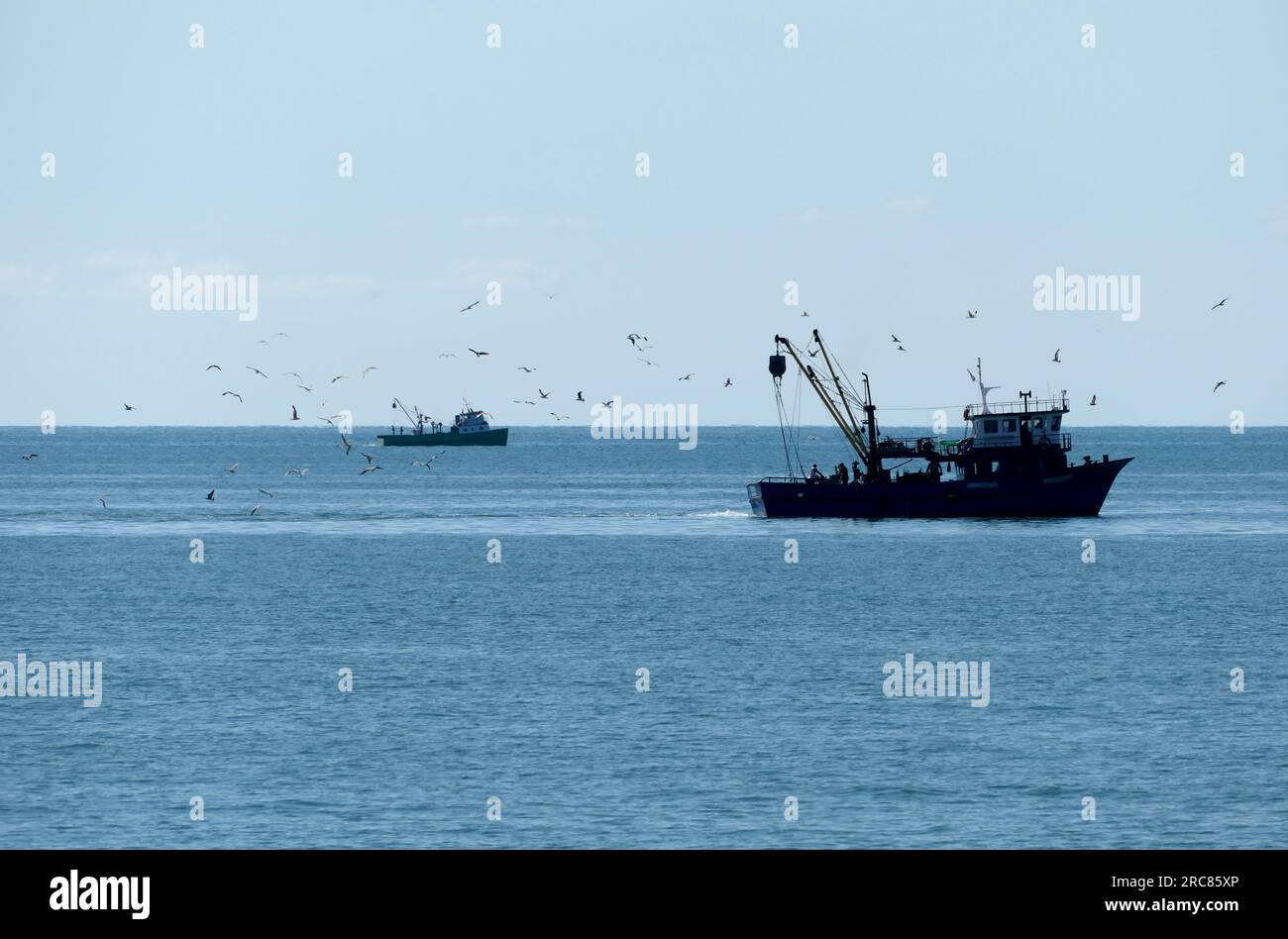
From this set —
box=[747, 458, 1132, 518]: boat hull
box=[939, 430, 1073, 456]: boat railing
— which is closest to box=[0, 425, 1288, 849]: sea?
box=[747, 458, 1132, 518]: boat hull

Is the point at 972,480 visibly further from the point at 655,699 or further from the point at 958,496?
the point at 655,699

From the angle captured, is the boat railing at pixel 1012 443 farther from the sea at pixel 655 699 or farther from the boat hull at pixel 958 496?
the sea at pixel 655 699

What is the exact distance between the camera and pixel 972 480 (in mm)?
131250

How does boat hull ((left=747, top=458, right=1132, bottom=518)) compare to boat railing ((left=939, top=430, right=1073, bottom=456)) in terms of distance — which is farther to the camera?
boat hull ((left=747, top=458, right=1132, bottom=518))

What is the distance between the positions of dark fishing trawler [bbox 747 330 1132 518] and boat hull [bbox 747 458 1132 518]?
0.26 ft

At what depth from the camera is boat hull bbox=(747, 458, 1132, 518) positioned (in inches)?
5098

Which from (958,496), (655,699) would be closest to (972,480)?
(958,496)

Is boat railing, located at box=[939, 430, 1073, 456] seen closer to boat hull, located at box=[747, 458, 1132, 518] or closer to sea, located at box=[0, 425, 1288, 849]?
boat hull, located at box=[747, 458, 1132, 518]

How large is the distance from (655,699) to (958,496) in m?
77.4

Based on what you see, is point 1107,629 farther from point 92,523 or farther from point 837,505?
point 92,523

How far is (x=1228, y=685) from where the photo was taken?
61.9 metres
